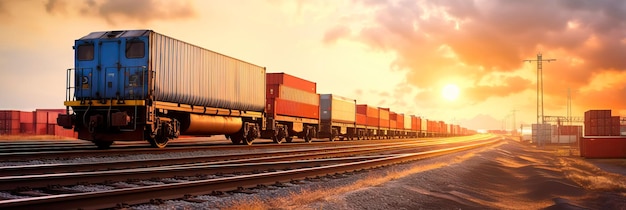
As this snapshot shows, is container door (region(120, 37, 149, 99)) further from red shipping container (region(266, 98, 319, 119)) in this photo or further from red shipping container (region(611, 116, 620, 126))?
red shipping container (region(611, 116, 620, 126))

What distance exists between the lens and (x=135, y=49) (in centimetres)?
1955

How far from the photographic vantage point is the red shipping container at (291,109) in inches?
1178

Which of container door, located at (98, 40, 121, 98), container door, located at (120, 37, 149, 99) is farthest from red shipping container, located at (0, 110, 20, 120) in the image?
container door, located at (120, 37, 149, 99)

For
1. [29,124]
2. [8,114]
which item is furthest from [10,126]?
[29,124]

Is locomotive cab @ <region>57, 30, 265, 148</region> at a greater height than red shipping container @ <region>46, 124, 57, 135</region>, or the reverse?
locomotive cab @ <region>57, 30, 265, 148</region>

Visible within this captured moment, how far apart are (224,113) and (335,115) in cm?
1726

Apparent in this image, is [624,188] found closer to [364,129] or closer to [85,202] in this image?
[85,202]

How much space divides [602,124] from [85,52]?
5135cm

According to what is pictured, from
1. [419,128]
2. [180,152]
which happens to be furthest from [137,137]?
[419,128]

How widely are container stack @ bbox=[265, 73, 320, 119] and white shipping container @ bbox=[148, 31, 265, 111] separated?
196cm

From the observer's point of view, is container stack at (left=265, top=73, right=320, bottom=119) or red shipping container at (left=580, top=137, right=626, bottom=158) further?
red shipping container at (left=580, top=137, right=626, bottom=158)

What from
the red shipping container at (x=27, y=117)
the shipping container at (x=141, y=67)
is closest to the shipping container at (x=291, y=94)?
the shipping container at (x=141, y=67)

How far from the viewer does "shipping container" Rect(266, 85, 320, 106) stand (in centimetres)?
3075

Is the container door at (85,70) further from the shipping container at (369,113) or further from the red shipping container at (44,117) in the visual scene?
the red shipping container at (44,117)
